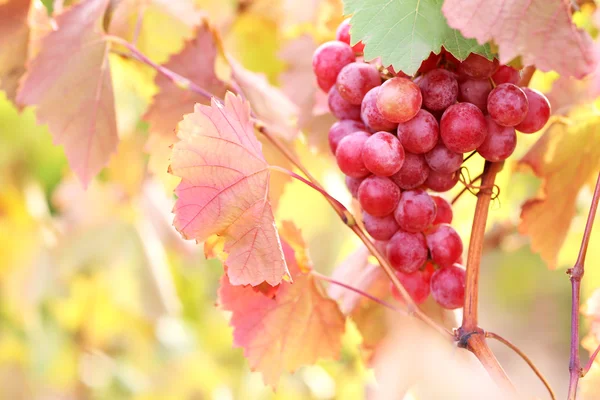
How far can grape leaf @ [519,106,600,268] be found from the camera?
62 centimetres

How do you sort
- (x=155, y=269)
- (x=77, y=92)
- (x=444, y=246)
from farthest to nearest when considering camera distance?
(x=155, y=269) < (x=77, y=92) < (x=444, y=246)

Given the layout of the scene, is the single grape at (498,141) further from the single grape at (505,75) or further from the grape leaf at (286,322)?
the grape leaf at (286,322)

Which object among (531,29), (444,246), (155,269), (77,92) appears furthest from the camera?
(155,269)

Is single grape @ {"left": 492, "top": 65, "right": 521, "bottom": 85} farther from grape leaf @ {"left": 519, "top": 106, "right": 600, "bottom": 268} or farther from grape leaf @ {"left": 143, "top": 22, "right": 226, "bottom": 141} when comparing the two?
grape leaf @ {"left": 143, "top": 22, "right": 226, "bottom": 141}

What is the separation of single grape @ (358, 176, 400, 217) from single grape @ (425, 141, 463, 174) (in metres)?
0.03

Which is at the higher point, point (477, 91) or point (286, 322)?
point (477, 91)

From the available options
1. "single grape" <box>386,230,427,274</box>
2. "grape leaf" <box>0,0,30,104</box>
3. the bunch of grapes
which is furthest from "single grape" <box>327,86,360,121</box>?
"grape leaf" <box>0,0,30,104</box>

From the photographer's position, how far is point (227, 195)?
0.45m

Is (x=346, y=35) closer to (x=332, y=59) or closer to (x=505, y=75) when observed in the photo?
(x=332, y=59)

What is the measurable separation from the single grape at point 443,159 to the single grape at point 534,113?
0.05 metres

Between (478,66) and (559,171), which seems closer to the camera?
(478,66)

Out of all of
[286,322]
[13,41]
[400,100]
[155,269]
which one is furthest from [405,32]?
[155,269]

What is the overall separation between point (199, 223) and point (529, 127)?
251 millimetres

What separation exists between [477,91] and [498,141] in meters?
0.04
